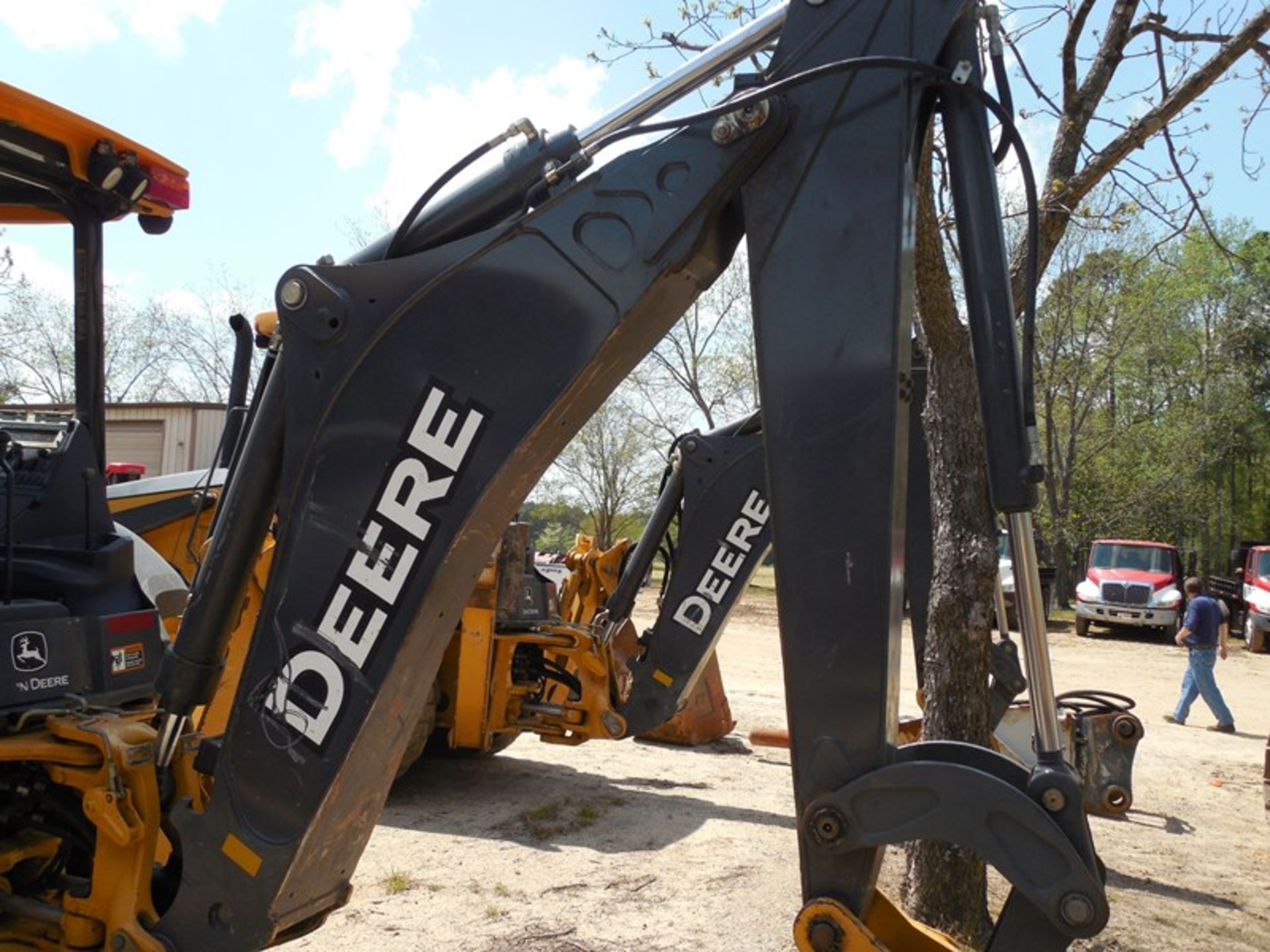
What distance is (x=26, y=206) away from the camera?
4.00 m

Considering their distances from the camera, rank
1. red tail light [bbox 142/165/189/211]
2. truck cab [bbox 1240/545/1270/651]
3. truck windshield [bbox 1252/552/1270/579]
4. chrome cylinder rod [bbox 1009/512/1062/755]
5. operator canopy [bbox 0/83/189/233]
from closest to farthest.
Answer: chrome cylinder rod [bbox 1009/512/1062/755] < operator canopy [bbox 0/83/189/233] < red tail light [bbox 142/165/189/211] < truck cab [bbox 1240/545/1270/651] < truck windshield [bbox 1252/552/1270/579]

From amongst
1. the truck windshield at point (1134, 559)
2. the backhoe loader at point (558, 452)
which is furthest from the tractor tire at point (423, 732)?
the truck windshield at point (1134, 559)

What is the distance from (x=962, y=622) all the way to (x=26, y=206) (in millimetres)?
4131

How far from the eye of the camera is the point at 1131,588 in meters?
23.4

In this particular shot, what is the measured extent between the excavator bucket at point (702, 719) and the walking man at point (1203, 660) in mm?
6376

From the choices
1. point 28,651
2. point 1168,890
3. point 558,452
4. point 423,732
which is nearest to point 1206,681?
point 1168,890

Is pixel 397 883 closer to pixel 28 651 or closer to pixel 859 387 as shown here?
pixel 28 651

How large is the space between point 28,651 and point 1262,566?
2562cm

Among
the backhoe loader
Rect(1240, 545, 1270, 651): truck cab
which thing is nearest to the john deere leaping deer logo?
the backhoe loader

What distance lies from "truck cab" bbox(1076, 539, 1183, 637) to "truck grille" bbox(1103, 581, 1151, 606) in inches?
0.5

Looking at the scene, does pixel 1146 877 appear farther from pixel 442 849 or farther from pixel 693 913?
pixel 442 849

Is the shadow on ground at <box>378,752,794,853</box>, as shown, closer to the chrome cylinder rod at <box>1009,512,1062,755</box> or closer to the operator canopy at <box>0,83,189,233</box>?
the operator canopy at <box>0,83,189,233</box>

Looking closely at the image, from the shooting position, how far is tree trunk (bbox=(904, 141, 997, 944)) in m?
4.97

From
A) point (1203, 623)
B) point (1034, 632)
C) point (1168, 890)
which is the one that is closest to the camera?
point (1034, 632)
